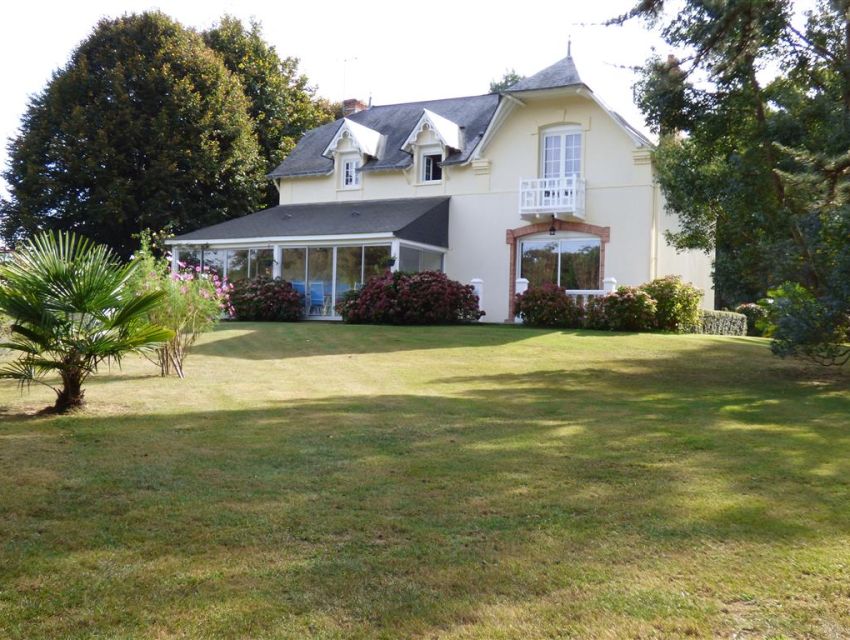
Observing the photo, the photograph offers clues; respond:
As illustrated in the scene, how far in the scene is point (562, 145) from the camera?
24.7m

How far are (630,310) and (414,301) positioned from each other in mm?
5866

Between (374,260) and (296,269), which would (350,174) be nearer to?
(296,269)

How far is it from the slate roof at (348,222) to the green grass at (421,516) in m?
15.0

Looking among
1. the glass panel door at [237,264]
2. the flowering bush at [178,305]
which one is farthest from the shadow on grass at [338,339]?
the glass panel door at [237,264]

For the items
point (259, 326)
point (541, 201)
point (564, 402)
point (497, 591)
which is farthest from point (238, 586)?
point (541, 201)

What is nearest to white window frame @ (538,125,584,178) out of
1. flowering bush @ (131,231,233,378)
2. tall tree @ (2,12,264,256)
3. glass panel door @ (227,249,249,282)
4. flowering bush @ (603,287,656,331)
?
flowering bush @ (603,287,656,331)

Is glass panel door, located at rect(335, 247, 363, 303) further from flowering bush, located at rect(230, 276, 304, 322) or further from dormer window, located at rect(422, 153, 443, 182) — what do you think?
dormer window, located at rect(422, 153, 443, 182)

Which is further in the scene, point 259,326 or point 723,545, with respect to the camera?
point 259,326

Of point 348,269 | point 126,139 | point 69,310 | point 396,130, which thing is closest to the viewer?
point 69,310

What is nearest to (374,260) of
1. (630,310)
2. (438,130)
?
(438,130)

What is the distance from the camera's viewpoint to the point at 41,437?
7160mm

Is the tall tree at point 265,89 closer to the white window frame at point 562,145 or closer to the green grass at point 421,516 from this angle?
the white window frame at point 562,145

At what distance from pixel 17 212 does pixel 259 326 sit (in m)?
17.9

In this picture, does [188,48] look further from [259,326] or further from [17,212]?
[259,326]
